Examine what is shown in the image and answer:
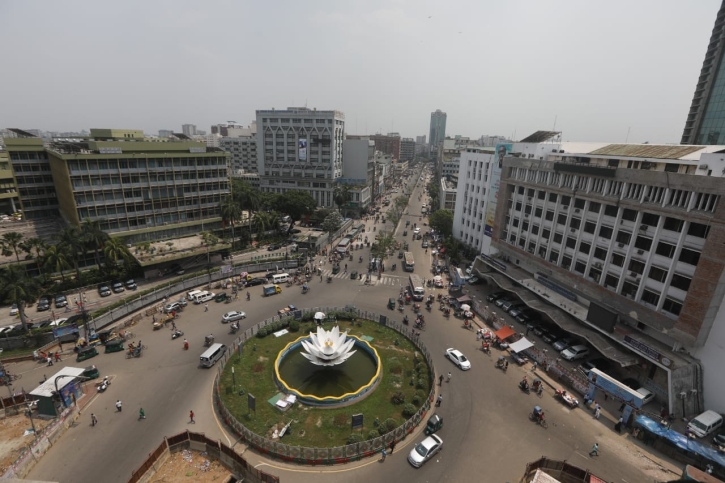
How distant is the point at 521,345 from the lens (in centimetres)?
4509

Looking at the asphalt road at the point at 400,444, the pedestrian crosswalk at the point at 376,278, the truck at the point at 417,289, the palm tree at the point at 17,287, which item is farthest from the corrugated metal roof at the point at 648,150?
the palm tree at the point at 17,287

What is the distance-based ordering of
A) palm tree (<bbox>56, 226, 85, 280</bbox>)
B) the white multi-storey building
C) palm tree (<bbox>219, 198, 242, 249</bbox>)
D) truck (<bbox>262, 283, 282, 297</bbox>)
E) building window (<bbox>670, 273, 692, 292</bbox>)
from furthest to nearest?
1. the white multi-storey building
2. palm tree (<bbox>219, 198, 242, 249</bbox>)
3. truck (<bbox>262, 283, 282, 297</bbox>)
4. palm tree (<bbox>56, 226, 85, 280</bbox>)
5. building window (<bbox>670, 273, 692, 292</bbox>)

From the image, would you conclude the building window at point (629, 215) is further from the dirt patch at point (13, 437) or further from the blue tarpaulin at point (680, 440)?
the dirt patch at point (13, 437)

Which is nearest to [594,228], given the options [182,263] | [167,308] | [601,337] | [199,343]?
[601,337]

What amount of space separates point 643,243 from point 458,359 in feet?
85.0

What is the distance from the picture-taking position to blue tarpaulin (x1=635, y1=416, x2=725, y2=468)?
96.6 feet

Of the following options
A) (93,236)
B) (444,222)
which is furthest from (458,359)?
(93,236)

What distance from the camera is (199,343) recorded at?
154 feet

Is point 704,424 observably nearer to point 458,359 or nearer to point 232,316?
point 458,359

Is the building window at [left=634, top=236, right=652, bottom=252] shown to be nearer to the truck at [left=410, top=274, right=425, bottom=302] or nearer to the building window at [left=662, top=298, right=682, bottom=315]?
the building window at [left=662, top=298, right=682, bottom=315]

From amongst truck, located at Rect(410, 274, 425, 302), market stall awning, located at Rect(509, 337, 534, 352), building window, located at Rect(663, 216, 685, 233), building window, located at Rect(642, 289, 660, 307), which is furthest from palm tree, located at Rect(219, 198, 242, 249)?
building window, located at Rect(663, 216, 685, 233)

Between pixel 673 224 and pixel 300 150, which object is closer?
pixel 673 224

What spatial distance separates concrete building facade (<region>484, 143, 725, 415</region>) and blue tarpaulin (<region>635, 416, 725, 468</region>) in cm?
448

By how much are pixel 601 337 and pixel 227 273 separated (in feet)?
202
